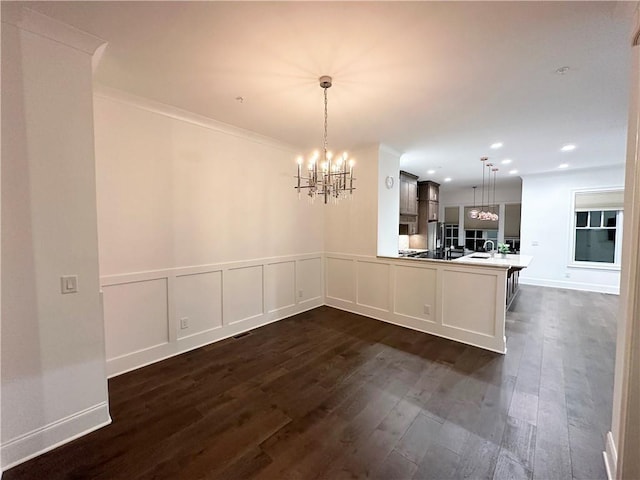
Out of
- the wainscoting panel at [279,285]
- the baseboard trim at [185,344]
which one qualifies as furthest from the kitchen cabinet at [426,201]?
the baseboard trim at [185,344]

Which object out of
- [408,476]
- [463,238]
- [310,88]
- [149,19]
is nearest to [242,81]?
[310,88]

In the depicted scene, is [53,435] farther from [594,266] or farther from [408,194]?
[594,266]

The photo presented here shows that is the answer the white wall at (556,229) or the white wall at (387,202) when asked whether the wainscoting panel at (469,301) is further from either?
the white wall at (556,229)

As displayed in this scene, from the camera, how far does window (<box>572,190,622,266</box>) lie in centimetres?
601

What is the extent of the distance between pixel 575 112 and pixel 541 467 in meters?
3.46

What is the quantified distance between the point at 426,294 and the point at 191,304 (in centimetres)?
321

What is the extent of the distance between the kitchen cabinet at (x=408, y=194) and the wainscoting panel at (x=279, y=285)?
9.85ft

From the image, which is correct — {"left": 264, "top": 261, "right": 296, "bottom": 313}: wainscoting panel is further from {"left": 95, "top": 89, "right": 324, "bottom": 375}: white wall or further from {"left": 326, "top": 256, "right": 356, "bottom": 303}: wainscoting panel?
{"left": 326, "top": 256, "right": 356, "bottom": 303}: wainscoting panel

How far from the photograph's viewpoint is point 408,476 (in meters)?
1.62

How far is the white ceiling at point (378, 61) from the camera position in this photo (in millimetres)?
1622

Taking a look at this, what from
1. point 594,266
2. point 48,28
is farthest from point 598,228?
point 48,28

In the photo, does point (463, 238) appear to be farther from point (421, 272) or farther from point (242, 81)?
point (242, 81)

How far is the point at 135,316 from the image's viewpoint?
2824mm

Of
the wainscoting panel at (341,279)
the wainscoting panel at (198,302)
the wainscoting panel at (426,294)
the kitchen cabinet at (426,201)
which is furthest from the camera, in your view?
the kitchen cabinet at (426,201)
